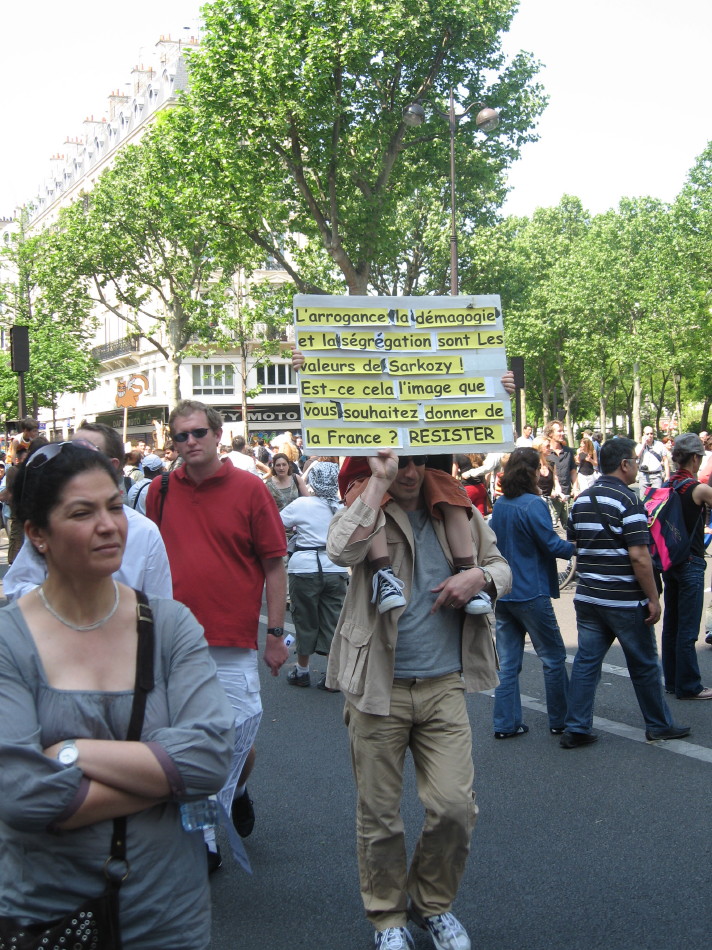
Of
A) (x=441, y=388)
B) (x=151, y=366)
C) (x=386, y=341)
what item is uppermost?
(x=151, y=366)

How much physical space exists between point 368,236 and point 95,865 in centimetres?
2553

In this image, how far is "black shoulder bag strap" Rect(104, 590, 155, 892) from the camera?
7.08ft

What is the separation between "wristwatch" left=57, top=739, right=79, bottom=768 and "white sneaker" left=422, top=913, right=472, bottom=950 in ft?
6.44

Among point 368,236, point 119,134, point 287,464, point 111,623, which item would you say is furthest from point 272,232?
point 119,134

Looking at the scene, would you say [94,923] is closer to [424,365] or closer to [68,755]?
[68,755]

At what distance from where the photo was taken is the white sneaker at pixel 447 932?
3.53 meters

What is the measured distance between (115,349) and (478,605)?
203ft

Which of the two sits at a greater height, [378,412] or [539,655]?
[378,412]

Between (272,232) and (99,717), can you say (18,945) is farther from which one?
(272,232)

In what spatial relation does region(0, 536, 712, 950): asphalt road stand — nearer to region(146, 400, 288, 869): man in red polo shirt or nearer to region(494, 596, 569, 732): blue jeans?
region(494, 596, 569, 732): blue jeans

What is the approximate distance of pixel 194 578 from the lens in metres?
4.42

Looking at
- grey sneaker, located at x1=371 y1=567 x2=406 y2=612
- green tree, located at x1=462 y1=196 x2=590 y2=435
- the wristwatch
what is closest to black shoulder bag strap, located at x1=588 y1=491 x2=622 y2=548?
grey sneaker, located at x1=371 y1=567 x2=406 y2=612

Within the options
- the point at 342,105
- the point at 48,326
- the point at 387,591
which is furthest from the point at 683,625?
the point at 48,326

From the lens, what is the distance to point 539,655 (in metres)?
6.39
